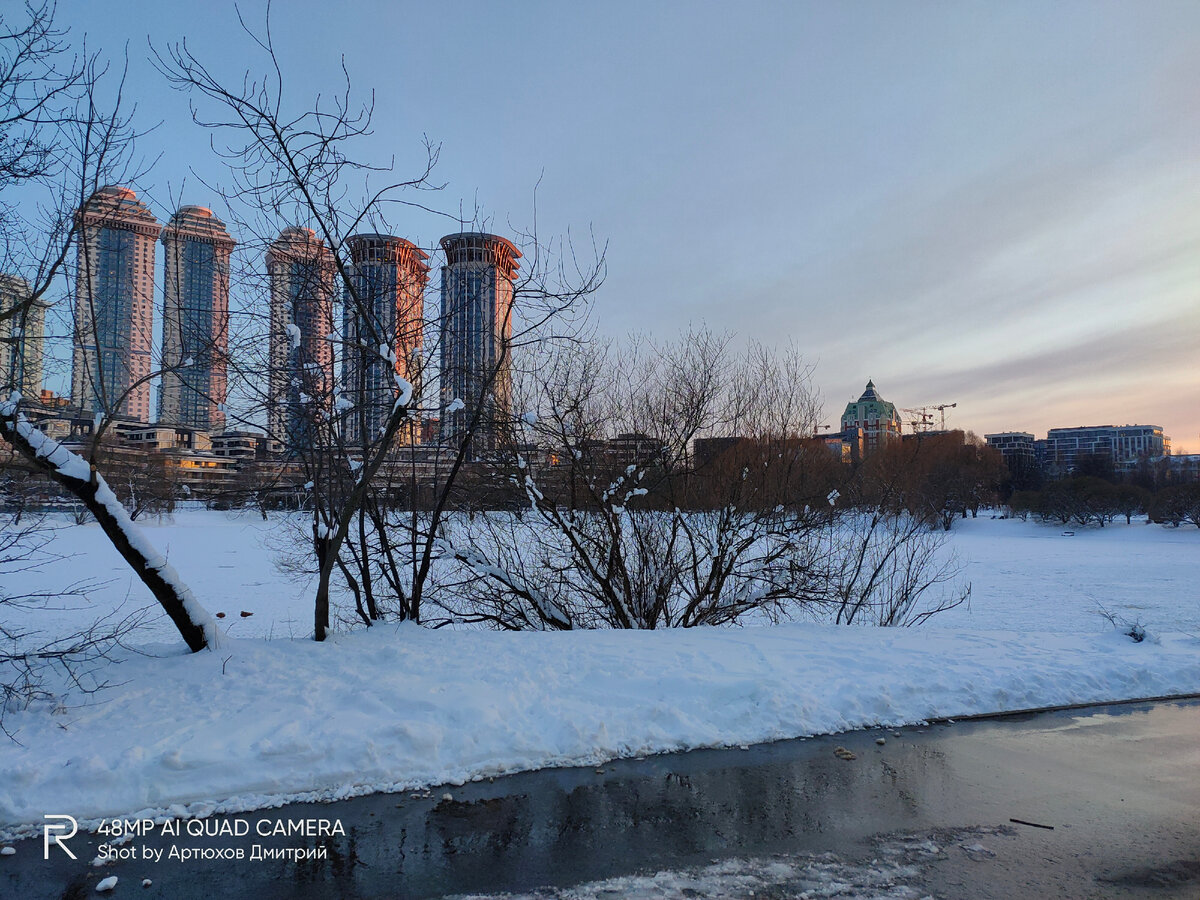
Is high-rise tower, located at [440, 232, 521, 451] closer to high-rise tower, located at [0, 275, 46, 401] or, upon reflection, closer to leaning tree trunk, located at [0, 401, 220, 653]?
leaning tree trunk, located at [0, 401, 220, 653]

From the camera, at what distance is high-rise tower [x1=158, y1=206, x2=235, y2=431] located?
7188 mm

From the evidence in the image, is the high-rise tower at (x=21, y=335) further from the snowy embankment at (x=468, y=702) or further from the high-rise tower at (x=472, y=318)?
the high-rise tower at (x=472, y=318)

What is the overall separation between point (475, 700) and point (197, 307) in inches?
200

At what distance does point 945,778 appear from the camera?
518 centimetres

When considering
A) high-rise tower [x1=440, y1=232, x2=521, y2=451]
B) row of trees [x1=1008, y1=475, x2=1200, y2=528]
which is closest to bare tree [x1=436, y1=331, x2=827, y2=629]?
high-rise tower [x1=440, y1=232, x2=521, y2=451]

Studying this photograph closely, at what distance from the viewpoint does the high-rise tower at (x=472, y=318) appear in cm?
891

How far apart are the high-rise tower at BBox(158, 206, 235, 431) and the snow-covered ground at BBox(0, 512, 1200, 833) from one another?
2.72 m

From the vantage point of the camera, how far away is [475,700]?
19.4 ft

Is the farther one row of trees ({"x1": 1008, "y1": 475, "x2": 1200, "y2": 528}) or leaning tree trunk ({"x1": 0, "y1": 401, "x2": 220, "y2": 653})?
row of trees ({"x1": 1008, "y1": 475, "x2": 1200, "y2": 528})

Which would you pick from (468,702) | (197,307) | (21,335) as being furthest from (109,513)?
(468,702)

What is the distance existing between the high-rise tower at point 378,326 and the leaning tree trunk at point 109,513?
7.72ft

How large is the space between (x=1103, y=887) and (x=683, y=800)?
2.33m

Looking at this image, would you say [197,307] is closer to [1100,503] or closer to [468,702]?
[468,702]

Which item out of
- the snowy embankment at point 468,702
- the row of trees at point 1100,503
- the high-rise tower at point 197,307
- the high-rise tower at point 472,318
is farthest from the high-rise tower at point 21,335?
the row of trees at point 1100,503
